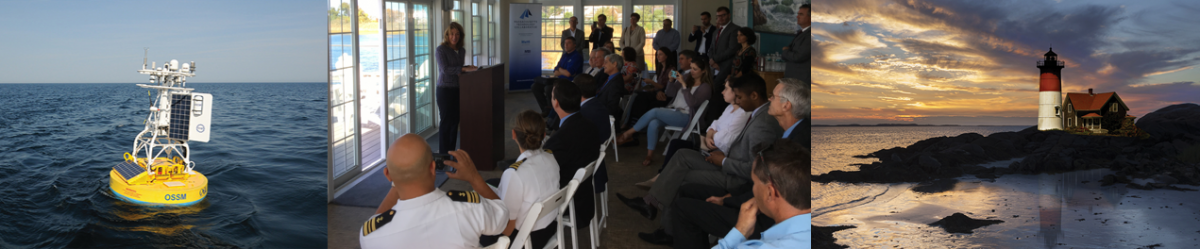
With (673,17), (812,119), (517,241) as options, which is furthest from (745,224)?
(673,17)

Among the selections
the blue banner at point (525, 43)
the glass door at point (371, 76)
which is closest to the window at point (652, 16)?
the blue banner at point (525, 43)

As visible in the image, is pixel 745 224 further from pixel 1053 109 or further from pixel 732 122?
pixel 732 122

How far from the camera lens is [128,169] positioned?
3.72 m

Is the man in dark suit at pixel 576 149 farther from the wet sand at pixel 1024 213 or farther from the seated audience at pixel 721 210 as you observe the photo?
the wet sand at pixel 1024 213

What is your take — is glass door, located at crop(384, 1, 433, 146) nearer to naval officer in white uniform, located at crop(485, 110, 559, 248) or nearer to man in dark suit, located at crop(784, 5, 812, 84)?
naval officer in white uniform, located at crop(485, 110, 559, 248)

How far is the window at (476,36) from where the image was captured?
486 centimetres

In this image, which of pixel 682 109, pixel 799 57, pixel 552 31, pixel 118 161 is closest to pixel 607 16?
pixel 552 31

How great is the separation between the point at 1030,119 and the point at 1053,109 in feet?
0.22

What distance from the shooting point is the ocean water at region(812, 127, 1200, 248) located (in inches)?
66.8

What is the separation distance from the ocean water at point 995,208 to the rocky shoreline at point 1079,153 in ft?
0.08

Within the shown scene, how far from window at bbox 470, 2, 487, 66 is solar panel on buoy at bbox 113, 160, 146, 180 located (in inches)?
92.4

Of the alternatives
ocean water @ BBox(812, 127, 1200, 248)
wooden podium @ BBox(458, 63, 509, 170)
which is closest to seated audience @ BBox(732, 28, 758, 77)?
wooden podium @ BBox(458, 63, 509, 170)

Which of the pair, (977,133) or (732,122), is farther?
(732,122)

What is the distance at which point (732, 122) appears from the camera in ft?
11.6
